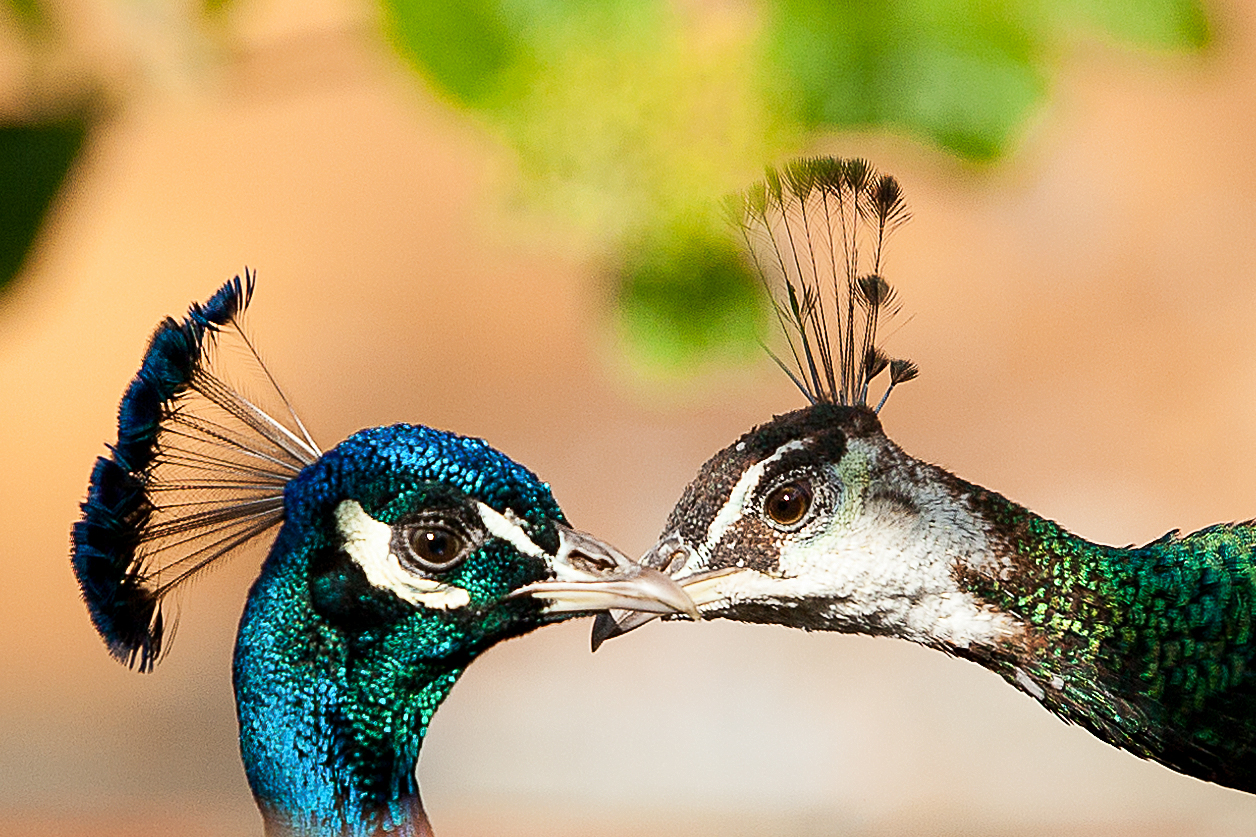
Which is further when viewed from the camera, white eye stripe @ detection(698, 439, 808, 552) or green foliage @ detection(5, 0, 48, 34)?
green foliage @ detection(5, 0, 48, 34)

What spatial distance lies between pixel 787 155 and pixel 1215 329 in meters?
1.97

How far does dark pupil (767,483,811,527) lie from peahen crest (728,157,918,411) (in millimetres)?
48

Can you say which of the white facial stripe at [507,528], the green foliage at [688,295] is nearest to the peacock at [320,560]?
the white facial stripe at [507,528]

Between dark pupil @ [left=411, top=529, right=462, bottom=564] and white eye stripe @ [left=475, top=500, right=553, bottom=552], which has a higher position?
white eye stripe @ [left=475, top=500, right=553, bottom=552]

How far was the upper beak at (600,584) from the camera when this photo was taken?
527 mm

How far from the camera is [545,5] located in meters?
0.69

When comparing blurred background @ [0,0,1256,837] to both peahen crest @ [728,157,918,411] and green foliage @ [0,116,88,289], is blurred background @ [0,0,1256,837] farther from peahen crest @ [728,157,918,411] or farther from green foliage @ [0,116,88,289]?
peahen crest @ [728,157,918,411]

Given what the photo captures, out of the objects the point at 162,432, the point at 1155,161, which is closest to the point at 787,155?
the point at 162,432

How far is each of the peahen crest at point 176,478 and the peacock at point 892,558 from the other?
0.15 m

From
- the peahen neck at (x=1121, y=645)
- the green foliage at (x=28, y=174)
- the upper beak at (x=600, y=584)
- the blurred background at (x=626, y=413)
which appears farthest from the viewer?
the blurred background at (x=626, y=413)

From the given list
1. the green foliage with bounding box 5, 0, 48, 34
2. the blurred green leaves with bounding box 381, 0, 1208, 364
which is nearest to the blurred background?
the green foliage with bounding box 5, 0, 48, 34

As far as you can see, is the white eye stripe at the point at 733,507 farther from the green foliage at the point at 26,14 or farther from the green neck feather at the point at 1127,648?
the green foliage at the point at 26,14

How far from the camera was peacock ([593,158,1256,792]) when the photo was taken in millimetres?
602

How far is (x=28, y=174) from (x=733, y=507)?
0.37 metres
